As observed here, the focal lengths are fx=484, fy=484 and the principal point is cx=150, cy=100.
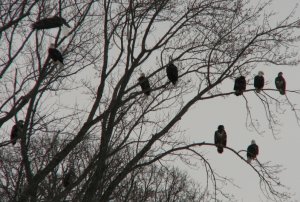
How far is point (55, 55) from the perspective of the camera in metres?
8.08

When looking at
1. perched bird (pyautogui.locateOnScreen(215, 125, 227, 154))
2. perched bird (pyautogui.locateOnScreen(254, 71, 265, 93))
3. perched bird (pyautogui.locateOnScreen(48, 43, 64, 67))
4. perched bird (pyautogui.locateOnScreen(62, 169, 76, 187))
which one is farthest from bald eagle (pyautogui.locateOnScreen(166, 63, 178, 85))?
perched bird (pyautogui.locateOnScreen(62, 169, 76, 187))

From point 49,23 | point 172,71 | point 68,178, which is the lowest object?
point 68,178

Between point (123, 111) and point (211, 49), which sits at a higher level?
point (211, 49)

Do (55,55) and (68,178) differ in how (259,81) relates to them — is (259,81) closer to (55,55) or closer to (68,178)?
(55,55)

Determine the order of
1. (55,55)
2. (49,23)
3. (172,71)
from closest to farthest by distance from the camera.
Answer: (49,23), (55,55), (172,71)

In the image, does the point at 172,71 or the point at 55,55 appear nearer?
the point at 55,55

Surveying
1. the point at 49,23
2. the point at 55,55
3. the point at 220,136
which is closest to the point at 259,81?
the point at 220,136

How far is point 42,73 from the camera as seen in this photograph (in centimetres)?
752

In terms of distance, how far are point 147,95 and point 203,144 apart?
2.37 m

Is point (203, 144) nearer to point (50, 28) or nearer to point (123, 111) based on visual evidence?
point (123, 111)

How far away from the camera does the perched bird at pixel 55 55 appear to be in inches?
312

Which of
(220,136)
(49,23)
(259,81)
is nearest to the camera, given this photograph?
(49,23)

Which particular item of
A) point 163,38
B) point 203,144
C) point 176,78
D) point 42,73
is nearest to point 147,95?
point 176,78

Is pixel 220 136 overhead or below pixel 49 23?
overhead
